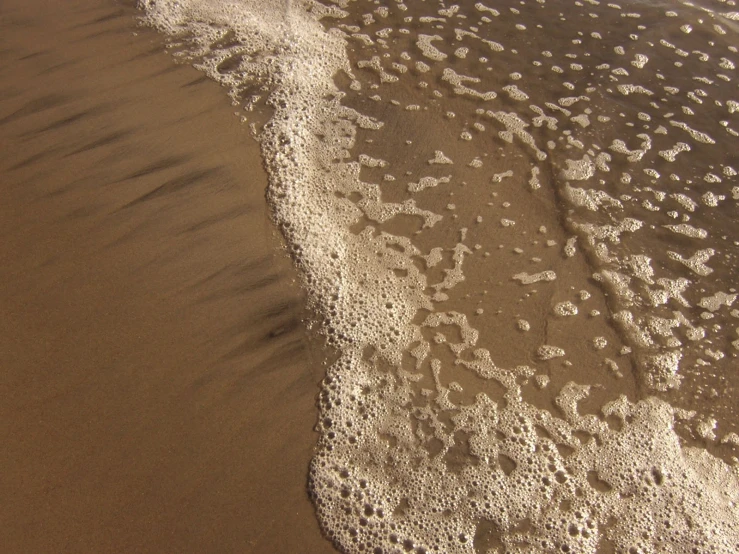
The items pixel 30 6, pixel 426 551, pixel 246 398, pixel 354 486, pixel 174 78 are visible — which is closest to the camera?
pixel 426 551

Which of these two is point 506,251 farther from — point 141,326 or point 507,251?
point 141,326

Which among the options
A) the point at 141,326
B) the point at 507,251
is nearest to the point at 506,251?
the point at 507,251

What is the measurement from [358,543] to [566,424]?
0.90 meters

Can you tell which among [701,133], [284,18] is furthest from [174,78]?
[701,133]

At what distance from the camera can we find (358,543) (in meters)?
1.92

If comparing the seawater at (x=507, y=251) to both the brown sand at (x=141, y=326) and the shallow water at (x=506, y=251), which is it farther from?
the brown sand at (x=141, y=326)

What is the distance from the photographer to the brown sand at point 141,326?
191 centimetres

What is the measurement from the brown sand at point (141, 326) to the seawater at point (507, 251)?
0.56ft

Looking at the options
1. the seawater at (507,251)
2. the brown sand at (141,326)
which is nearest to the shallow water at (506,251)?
the seawater at (507,251)

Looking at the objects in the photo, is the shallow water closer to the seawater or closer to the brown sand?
the seawater

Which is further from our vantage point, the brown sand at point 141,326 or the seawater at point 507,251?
the seawater at point 507,251

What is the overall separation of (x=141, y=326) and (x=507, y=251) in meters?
1.65

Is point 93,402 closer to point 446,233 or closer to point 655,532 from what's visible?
point 446,233

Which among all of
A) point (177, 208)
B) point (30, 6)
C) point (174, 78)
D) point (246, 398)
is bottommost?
point (246, 398)
